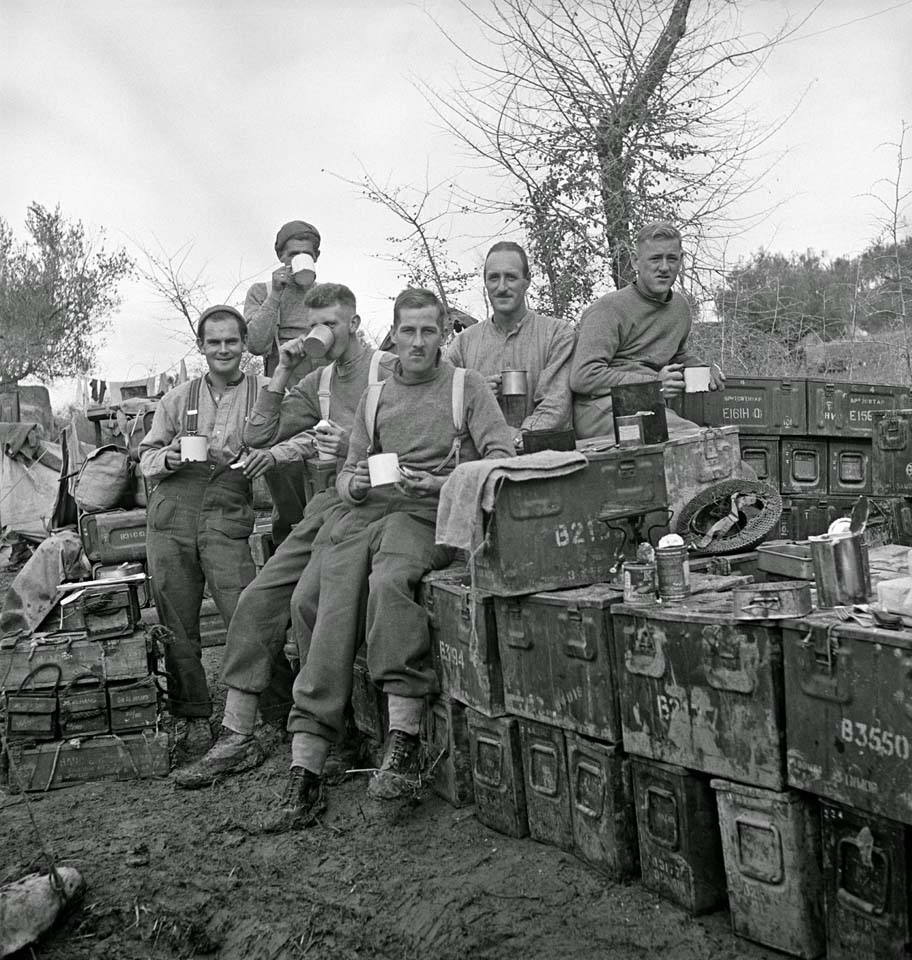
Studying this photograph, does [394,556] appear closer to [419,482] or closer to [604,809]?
[419,482]

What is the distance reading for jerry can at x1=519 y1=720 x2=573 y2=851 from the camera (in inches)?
148

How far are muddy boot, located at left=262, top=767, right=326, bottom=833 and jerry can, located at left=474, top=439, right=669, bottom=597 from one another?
3.82ft

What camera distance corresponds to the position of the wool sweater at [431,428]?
4.63 metres

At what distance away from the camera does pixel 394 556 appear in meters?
4.46

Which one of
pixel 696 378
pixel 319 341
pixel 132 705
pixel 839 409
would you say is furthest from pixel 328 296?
pixel 839 409

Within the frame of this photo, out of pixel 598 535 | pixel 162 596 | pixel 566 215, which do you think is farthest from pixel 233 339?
pixel 566 215

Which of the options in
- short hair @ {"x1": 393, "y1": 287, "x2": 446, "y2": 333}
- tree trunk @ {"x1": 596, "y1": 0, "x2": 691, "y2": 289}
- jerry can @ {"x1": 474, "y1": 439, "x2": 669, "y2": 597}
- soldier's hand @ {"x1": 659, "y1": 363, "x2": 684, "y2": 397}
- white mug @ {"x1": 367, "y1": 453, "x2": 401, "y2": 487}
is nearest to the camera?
jerry can @ {"x1": 474, "y1": 439, "x2": 669, "y2": 597}

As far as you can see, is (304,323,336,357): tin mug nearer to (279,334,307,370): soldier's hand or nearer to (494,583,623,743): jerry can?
(279,334,307,370): soldier's hand

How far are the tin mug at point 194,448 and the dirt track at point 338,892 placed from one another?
1.58 metres

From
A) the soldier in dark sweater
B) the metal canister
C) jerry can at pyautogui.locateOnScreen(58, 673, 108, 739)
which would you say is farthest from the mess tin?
jerry can at pyautogui.locateOnScreen(58, 673, 108, 739)

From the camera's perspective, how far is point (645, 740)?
3348mm

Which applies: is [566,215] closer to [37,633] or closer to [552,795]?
[37,633]

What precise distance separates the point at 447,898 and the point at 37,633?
107 inches

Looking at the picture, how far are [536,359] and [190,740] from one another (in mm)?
2637
